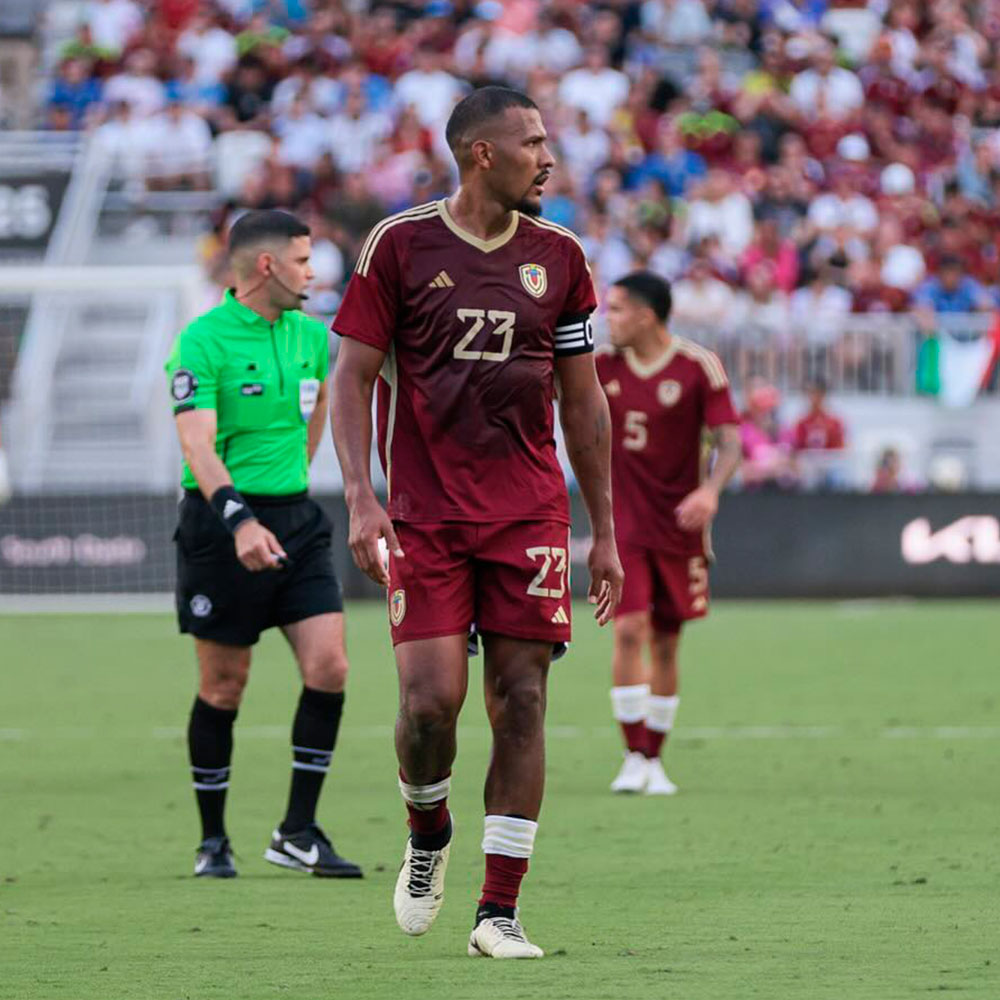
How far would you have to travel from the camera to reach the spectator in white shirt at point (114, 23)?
27394 mm

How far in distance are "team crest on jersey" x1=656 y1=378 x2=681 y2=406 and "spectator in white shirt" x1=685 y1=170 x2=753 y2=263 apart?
13.8 metres

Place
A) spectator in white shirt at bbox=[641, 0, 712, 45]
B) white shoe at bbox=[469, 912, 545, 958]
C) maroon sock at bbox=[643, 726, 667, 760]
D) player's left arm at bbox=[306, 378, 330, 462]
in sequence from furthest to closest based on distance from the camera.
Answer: spectator in white shirt at bbox=[641, 0, 712, 45]
maroon sock at bbox=[643, 726, 667, 760]
player's left arm at bbox=[306, 378, 330, 462]
white shoe at bbox=[469, 912, 545, 958]

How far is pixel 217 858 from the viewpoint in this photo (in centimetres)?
788

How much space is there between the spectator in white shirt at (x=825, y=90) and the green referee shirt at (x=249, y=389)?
1913 cm

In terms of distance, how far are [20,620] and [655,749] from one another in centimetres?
1155

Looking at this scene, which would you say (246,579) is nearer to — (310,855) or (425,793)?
(310,855)

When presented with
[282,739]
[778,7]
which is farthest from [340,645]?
[778,7]

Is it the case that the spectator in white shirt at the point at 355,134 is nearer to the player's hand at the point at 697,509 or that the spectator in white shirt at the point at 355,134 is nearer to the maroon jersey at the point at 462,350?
the player's hand at the point at 697,509

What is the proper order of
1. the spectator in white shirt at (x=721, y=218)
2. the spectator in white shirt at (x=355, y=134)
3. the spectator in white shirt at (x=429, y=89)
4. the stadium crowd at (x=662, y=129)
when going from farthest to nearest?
the spectator in white shirt at (x=429, y=89) → the spectator in white shirt at (x=355, y=134) → the spectator in white shirt at (x=721, y=218) → the stadium crowd at (x=662, y=129)

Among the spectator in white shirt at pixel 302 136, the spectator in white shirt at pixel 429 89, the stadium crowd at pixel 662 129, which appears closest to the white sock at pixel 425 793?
the stadium crowd at pixel 662 129

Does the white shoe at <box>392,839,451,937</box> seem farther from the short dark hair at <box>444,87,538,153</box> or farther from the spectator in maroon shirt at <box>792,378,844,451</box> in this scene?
the spectator in maroon shirt at <box>792,378,844,451</box>

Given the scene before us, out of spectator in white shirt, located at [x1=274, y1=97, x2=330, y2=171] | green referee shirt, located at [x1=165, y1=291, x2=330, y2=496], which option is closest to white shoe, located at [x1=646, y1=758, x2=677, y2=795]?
green referee shirt, located at [x1=165, y1=291, x2=330, y2=496]

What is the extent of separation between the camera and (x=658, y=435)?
1062cm

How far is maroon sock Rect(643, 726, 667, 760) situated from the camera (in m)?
10.2
